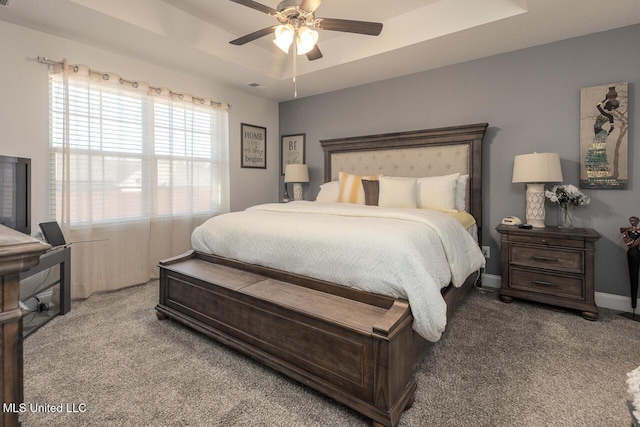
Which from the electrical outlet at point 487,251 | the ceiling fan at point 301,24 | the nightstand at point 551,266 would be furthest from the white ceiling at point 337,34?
the electrical outlet at point 487,251

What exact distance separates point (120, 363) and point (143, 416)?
0.57 metres

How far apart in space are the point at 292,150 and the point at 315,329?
3.71 meters

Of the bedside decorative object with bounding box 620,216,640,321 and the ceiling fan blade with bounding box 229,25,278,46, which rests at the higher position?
the ceiling fan blade with bounding box 229,25,278,46

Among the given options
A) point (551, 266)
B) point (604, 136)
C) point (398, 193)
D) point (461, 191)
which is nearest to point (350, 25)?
point (398, 193)

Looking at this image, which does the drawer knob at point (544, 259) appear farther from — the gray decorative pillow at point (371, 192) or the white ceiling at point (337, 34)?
the white ceiling at point (337, 34)

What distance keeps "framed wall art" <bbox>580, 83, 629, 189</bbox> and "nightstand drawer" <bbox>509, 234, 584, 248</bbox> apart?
665 millimetres

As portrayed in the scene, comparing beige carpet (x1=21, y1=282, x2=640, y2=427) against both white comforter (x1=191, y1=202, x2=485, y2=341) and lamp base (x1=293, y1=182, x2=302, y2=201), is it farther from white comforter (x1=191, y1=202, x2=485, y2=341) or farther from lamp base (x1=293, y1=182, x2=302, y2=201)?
lamp base (x1=293, y1=182, x2=302, y2=201)

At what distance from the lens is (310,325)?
157cm

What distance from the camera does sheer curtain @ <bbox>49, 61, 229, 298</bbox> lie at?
2824 mm

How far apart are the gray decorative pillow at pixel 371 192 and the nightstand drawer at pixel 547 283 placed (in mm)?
1442

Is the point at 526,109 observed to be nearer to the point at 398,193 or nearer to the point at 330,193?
the point at 398,193

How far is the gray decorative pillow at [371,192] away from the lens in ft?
11.0

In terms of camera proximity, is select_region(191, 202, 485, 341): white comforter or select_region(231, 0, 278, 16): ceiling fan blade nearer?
select_region(191, 202, 485, 341): white comforter

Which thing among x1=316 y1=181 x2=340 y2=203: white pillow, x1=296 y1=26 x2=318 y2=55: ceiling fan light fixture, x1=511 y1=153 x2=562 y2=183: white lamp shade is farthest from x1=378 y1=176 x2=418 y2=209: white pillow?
x1=296 y1=26 x2=318 y2=55: ceiling fan light fixture
